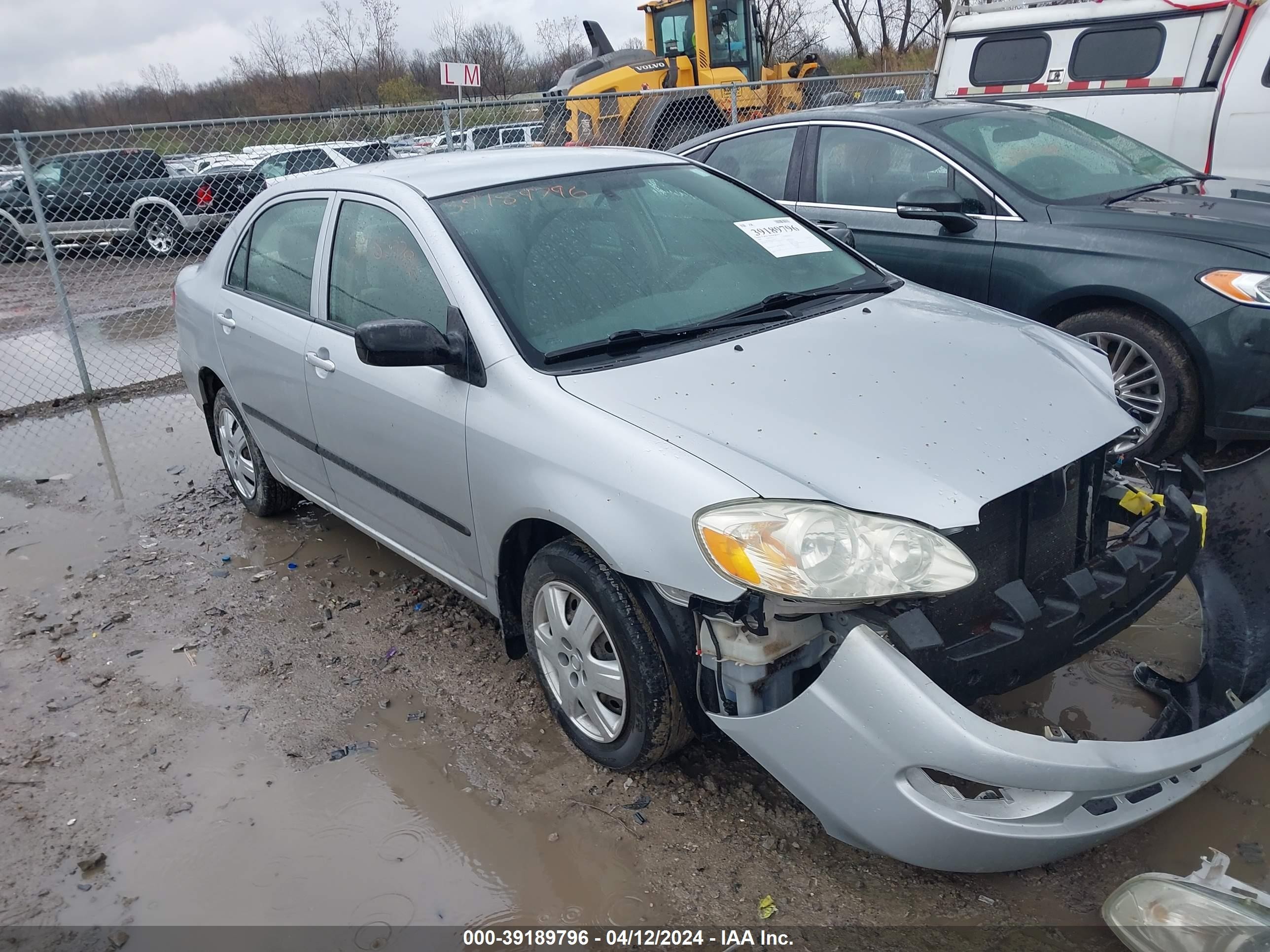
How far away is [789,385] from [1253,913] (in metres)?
1.57

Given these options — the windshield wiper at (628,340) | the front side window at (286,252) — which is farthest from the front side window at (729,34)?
the windshield wiper at (628,340)

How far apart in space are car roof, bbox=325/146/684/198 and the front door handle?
662mm

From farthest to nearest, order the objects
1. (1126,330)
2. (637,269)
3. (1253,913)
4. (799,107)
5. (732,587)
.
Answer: (799,107) < (1126,330) < (637,269) < (732,587) < (1253,913)

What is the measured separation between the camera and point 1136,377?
4.52 meters

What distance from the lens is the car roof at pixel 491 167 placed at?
337cm

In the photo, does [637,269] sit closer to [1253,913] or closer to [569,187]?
[569,187]

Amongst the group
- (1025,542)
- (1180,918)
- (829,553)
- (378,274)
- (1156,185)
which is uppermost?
(378,274)

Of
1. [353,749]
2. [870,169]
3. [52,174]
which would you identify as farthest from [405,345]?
[52,174]

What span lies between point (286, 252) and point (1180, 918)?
3820mm

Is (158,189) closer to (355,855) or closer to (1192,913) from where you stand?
(355,855)

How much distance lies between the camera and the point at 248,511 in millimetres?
5047

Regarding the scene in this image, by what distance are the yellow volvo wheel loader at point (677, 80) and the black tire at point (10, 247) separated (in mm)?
9669

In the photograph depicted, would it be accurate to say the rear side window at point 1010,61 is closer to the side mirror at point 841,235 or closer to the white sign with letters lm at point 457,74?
the side mirror at point 841,235

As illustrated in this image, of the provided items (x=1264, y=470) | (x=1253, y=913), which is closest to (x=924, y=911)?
(x=1253, y=913)
